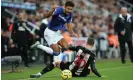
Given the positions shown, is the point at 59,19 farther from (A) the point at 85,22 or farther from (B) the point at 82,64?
(A) the point at 85,22

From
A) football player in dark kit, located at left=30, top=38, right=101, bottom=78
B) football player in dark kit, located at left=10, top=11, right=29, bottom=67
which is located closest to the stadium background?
football player in dark kit, located at left=10, top=11, right=29, bottom=67

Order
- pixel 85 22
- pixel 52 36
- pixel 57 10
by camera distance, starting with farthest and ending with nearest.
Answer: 1. pixel 85 22
2. pixel 52 36
3. pixel 57 10

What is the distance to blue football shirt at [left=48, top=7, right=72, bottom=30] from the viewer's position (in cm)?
1177

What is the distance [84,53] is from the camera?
1138 centimetres

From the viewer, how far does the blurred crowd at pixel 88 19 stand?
1983cm

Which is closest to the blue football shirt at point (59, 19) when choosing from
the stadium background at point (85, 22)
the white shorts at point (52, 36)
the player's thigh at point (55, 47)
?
→ the white shorts at point (52, 36)

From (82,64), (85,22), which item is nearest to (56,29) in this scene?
(82,64)

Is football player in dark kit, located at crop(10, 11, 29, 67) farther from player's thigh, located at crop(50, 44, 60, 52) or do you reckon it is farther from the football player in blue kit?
player's thigh, located at crop(50, 44, 60, 52)

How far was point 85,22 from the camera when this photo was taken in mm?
23156

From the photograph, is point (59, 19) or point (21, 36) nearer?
point (59, 19)

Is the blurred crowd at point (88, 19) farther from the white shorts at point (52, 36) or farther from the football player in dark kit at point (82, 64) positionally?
the football player in dark kit at point (82, 64)

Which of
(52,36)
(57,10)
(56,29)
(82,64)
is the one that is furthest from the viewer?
(56,29)

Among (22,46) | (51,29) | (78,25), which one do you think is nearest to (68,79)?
(51,29)

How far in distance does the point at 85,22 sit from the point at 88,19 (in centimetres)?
100
